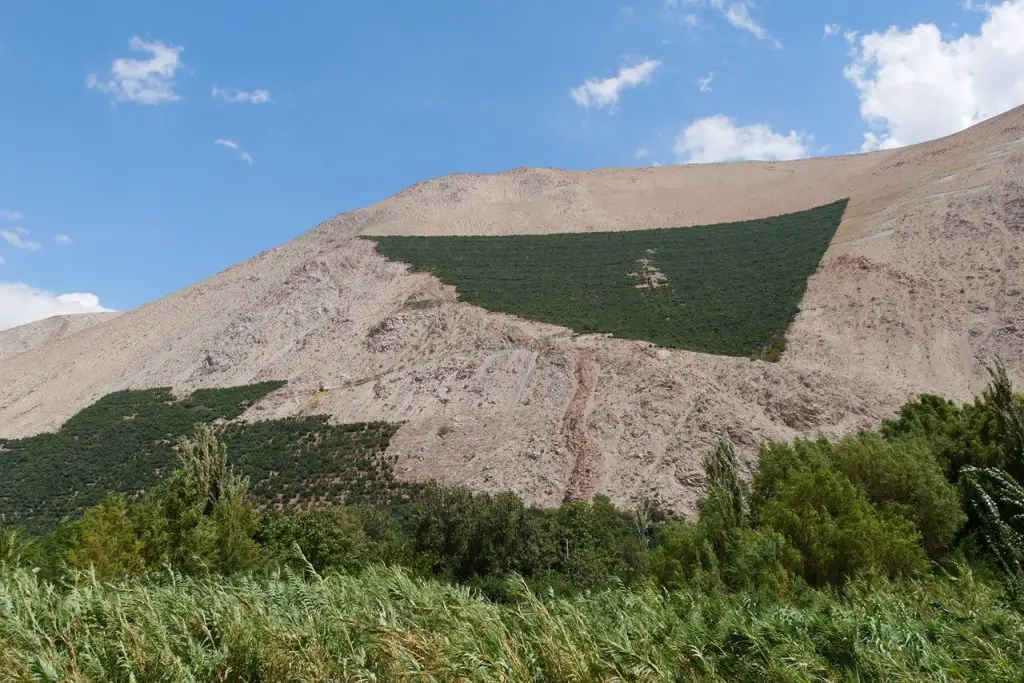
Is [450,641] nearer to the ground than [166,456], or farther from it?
farther from it

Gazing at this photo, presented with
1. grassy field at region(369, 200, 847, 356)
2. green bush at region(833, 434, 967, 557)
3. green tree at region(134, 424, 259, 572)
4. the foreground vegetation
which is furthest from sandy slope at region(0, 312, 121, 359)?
green bush at region(833, 434, 967, 557)

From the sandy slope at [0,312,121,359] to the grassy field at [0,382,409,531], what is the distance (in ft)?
185

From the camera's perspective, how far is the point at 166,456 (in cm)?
4075

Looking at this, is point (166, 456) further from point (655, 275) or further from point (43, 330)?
point (43, 330)

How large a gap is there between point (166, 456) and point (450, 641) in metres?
40.0

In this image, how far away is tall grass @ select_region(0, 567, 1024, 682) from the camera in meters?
6.28

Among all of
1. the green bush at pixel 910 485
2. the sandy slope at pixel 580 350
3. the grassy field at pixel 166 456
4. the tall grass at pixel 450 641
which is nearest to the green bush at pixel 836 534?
the green bush at pixel 910 485

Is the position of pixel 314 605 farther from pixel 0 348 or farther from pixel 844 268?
pixel 0 348

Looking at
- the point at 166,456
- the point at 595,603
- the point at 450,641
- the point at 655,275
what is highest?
the point at 655,275

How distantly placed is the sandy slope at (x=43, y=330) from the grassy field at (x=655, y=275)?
193ft

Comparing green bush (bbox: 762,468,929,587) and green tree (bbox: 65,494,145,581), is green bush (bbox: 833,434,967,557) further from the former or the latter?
green tree (bbox: 65,494,145,581)

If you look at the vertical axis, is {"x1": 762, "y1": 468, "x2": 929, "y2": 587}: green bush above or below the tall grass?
below

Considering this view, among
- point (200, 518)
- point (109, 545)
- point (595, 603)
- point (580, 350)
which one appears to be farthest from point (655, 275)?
point (595, 603)

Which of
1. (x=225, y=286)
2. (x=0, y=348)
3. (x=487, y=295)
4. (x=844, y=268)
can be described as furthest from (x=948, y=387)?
(x=0, y=348)
